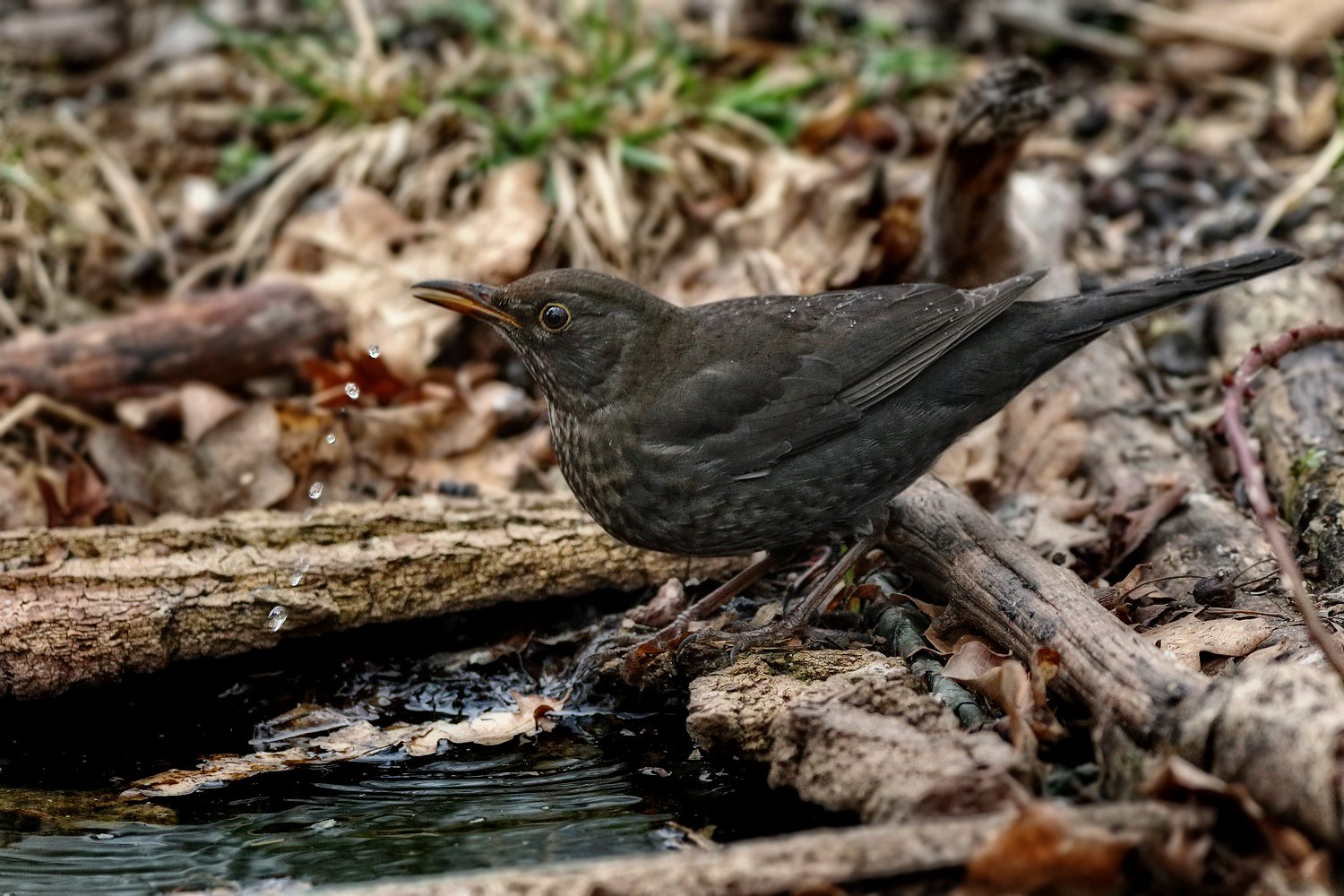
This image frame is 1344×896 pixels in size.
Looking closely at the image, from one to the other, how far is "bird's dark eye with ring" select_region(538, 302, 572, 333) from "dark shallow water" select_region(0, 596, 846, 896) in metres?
1.04

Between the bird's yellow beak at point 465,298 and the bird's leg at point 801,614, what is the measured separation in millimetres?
1273

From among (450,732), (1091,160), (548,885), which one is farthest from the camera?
(1091,160)

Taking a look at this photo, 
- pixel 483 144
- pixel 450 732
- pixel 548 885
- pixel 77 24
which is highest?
pixel 77 24

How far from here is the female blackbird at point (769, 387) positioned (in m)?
4.41

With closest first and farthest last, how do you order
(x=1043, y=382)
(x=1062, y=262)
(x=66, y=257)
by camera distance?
(x=1043, y=382), (x=1062, y=262), (x=66, y=257)

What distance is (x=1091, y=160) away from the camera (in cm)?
812

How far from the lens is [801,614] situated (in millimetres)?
4488

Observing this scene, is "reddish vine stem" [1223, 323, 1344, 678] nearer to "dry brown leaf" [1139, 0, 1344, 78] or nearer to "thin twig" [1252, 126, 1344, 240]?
"thin twig" [1252, 126, 1344, 240]

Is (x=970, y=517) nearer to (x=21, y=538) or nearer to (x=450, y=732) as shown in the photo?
(x=450, y=732)

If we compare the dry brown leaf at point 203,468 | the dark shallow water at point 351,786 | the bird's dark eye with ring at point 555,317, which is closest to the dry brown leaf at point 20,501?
the dry brown leaf at point 203,468

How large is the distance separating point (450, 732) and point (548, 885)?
1.68 metres

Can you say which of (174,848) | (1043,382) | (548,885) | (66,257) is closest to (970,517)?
(1043,382)

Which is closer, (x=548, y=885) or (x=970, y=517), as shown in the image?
(x=548, y=885)

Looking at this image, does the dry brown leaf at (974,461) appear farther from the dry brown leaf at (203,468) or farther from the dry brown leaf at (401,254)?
the dry brown leaf at (203,468)
